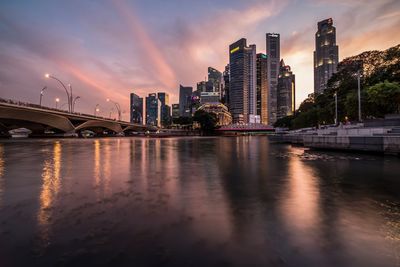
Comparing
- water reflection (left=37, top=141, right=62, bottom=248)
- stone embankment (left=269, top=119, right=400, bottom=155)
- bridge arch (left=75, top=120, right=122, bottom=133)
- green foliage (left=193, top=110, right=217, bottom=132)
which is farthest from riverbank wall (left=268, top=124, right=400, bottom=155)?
green foliage (left=193, top=110, right=217, bottom=132)

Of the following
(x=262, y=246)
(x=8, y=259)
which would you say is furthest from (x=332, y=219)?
(x=8, y=259)

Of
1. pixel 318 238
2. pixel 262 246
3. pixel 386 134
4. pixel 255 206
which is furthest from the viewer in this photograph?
pixel 386 134

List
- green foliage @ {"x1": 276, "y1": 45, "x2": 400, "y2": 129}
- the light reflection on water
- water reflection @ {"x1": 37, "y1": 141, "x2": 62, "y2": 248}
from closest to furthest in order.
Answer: the light reflection on water < water reflection @ {"x1": 37, "y1": 141, "x2": 62, "y2": 248} < green foliage @ {"x1": 276, "y1": 45, "x2": 400, "y2": 129}

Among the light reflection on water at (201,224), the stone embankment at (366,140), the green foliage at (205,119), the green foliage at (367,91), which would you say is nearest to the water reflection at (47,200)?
Answer: the light reflection on water at (201,224)

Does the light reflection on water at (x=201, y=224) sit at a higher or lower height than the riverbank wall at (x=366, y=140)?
lower

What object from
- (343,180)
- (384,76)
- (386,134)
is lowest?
(343,180)

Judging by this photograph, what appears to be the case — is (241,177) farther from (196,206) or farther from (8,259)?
(8,259)

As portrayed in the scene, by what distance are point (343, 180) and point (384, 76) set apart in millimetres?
64800

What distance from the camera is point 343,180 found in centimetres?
999

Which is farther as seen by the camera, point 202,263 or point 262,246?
point 262,246

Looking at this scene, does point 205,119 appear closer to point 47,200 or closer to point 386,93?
point 386,93

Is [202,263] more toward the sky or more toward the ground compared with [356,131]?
more toward the ground

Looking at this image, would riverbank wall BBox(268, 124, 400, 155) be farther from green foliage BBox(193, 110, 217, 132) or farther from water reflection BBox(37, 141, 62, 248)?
green foliage BBox(193, 110, 217, 132)

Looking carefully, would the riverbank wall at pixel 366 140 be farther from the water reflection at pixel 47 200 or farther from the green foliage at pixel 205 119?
the green foliage at pixel 205 119
